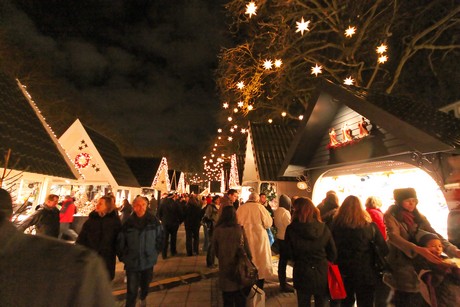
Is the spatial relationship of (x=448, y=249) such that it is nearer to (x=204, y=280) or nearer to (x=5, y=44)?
(x=204, y=280)

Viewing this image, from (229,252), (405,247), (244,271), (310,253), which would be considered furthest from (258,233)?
(405,247)

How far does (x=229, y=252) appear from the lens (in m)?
4.05

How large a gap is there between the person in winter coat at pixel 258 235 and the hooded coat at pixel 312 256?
5.00 ft

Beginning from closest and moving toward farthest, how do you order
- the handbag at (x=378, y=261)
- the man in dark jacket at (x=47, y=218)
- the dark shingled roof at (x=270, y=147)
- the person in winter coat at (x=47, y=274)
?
the person in winter coat at (x=47, y=274)
the handbag at (x=378, y=261)
the man in dark jacket at (x=47, y=218)
the dark shingled roof at (x=270, y=147)

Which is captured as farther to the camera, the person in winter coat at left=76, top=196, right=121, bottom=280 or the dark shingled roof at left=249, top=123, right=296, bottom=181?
the dark shingled roof at left=249, top=123, right=296, bottom=181

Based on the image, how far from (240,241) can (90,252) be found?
3327mm

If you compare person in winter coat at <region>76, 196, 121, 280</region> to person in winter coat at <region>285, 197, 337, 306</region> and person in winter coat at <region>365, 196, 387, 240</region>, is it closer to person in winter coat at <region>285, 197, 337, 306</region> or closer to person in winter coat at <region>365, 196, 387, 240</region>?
person in winter coat at <region>285, 197, 337, 306</region>

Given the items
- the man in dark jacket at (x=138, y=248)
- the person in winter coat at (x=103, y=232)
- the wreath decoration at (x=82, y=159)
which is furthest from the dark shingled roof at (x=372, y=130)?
the wreath decoration at (x=82, y=159)

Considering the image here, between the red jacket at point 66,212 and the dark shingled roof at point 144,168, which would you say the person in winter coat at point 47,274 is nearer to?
the red jacket at point 66,212

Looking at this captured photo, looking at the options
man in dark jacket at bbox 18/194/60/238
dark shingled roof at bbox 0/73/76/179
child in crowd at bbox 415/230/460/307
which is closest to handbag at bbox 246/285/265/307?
child in crowd at bbox 415/230/460/307

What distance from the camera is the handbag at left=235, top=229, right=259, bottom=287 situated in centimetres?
384

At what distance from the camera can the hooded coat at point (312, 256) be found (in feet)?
12.1

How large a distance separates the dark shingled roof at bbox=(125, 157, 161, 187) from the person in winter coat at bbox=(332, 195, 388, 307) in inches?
1000

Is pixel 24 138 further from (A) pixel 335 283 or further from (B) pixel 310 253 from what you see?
(A) pixel 335 283
